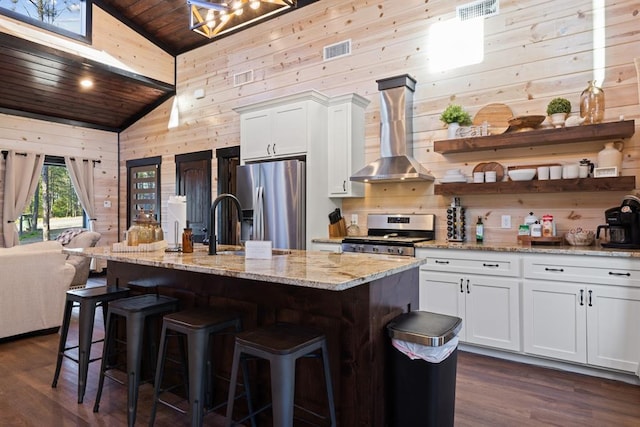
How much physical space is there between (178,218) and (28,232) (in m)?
5.52

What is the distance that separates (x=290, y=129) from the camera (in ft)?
15.2

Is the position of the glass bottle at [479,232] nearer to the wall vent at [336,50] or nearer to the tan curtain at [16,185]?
the wall vent at [336,50]

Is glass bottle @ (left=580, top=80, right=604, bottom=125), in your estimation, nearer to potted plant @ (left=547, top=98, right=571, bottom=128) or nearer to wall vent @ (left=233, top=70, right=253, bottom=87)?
potted plant @ (left=547, top=98, right=571, bottom=128)

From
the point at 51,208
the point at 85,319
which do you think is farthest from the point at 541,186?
the point at 51,208

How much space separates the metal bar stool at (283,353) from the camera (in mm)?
1638

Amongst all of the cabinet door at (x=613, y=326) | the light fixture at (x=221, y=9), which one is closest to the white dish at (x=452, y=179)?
the cabinet door at (x=613, y=326)

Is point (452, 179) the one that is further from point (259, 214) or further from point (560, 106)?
point (259, 214)

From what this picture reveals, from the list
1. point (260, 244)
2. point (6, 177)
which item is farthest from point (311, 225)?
point (6, 177)

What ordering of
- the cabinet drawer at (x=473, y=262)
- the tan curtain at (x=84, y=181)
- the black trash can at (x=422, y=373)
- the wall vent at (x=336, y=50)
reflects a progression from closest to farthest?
the black trash can at (x=422, y=373), the cabinet drawer at (x=473, y=262), the wall vent at (x=336, y=50), the tan curtain at (x=84, y=181)

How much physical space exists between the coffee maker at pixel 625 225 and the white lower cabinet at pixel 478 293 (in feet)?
2.31

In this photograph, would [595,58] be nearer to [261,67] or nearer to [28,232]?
[261,67]

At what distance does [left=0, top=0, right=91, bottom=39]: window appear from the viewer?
17.0ft

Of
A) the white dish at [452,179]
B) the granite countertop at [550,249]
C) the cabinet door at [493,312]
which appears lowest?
the cabinet door at [493,312]

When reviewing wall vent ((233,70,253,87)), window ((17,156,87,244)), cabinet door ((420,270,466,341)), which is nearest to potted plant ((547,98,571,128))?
cabinet door ((420,270,466,341))
